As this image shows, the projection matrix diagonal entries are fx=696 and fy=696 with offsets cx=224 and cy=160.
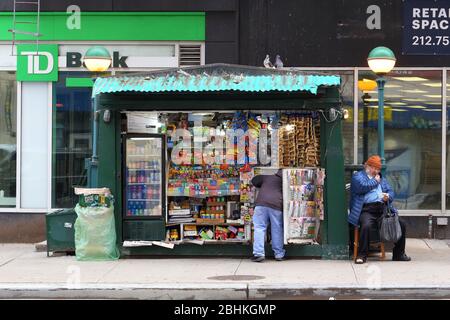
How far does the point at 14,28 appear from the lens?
45.3ft

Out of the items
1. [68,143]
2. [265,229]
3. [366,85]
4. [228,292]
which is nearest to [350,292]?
[228,292]

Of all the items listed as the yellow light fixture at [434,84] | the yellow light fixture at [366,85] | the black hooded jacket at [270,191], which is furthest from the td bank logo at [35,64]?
the yellow light fixture at [434,84]

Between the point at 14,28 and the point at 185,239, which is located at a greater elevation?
the point at 14,28

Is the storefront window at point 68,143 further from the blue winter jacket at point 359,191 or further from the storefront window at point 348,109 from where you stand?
the blue winter jacket at point 359,191

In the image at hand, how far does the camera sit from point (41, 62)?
1378 centimetres

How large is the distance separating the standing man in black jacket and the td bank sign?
5110 millimetres

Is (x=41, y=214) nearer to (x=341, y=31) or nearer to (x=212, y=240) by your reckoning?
(x=212, y=240)

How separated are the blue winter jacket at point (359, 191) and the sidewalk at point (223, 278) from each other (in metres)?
0.74

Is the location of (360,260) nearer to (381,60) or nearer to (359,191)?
(359,191)

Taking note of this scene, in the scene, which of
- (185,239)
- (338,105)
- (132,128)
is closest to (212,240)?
(185,239)

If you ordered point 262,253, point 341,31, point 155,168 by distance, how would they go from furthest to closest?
1. point 341,31
2. point 155,168
3. point 262,253

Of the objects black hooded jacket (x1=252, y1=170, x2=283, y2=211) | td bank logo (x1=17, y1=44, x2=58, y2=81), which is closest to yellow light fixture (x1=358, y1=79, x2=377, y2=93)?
black hooded jacket (x1=252, y1=170, x2=283, y2=211)

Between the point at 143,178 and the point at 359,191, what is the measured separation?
3.47m

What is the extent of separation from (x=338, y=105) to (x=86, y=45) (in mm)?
5593
